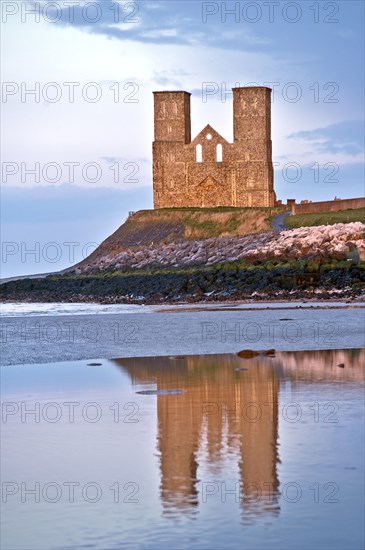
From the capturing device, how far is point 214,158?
77.8m

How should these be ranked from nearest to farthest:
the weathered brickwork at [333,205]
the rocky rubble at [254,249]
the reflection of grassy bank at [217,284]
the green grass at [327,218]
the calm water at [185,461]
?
1. the calm water at [185,461]
2. the reflection of grassy bank at [217,284]
3. the rocky rubble at [254,249]
4. the green grass at [327,218]
5. the weathered brickwork at [333,205]

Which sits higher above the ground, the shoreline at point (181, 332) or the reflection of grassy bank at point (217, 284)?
the reflection of grassy bank at point (217, 284)

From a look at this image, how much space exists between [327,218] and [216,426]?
151 ft

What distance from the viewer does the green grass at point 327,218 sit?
51688 mm

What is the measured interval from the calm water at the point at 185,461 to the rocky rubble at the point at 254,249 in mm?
25717

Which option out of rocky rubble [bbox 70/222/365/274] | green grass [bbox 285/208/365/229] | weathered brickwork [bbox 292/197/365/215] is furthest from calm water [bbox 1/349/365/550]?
weathered brickwork [bbox 292/197/365/215]

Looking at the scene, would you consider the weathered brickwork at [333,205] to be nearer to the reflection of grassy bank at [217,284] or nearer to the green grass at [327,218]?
the green grass at [327,218]

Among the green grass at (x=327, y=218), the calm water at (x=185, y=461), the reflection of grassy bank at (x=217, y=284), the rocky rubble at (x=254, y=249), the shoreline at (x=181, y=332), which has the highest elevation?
the green grass at (x=327, y=218)

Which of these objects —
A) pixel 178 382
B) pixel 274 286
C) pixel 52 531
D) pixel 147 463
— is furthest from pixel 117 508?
pixel 274 286

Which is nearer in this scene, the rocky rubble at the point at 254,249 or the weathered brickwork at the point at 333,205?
the rocky rubble at the point at 254,249

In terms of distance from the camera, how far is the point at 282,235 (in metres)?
49.7

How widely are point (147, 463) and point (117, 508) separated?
1.19 metres

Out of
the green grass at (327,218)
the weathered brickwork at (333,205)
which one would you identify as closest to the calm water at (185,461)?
the green grass at (327,218)

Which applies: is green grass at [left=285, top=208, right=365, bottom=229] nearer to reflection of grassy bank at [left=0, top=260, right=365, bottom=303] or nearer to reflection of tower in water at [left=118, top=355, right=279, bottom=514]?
reflection of grassy bank at [left=0, top=260, right=365, bottom=303]
